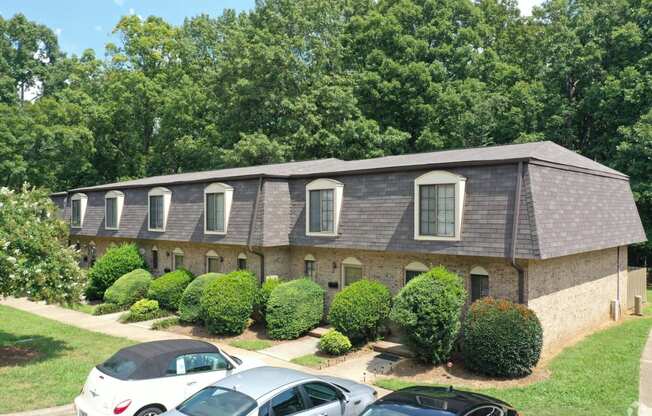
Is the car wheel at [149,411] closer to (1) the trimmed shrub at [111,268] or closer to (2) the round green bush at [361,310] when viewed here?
(2) the round green bush at [361,310]

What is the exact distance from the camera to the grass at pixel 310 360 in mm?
14039

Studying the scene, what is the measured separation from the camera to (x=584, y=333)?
16312mm

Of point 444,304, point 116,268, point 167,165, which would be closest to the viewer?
point 444,304

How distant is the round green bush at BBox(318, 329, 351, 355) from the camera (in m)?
14.6

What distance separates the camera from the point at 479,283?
46.8 feet

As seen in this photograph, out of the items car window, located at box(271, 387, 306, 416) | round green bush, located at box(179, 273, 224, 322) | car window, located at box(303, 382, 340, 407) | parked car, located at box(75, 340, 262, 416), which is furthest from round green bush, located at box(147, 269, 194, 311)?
car window, located at box(271, 387, 306, 416)

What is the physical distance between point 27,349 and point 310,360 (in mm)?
8956

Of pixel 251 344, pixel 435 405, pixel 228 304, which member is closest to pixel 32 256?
pixel 228 304

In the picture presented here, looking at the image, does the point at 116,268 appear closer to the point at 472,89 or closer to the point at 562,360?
the point at 562,360

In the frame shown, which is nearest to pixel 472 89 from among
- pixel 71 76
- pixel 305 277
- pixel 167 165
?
pixel 305 277

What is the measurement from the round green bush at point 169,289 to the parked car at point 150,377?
11.1 metres

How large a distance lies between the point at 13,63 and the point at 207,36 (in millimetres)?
21213

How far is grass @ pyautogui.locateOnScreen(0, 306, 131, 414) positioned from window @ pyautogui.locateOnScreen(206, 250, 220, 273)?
18.4 ft

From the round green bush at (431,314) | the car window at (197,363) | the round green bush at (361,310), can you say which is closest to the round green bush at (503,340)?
the round green bush at (431,314)
